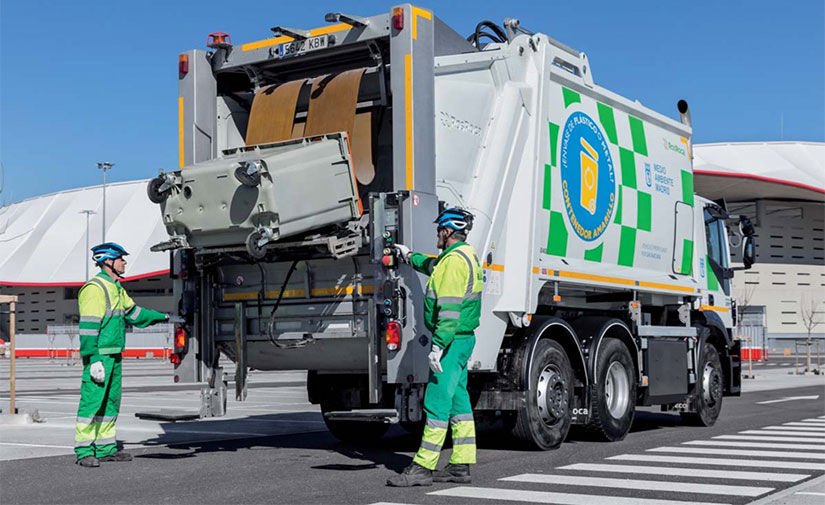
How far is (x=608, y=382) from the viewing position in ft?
36.8

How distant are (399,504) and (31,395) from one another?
16.6 meters

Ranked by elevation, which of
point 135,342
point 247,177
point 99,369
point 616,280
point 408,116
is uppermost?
point 408,116

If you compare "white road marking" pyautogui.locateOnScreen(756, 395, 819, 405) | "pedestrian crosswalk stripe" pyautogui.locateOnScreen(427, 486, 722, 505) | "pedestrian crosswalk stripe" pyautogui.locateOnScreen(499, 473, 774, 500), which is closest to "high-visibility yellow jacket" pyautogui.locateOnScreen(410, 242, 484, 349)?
"pedestrian crosswalk stripe" pyautogui.locateOnScreen(427, 486, 722, 505)

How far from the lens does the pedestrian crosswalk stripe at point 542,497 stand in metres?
6.93

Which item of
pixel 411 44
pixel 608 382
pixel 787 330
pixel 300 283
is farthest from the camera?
pixel 787 330

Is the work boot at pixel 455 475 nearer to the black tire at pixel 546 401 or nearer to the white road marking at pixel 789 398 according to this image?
the black tire at pixel 546 401

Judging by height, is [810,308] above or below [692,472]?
above

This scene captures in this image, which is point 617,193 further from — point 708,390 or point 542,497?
point 542,497

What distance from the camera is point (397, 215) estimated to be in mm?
8633

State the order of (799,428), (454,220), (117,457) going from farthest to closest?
(799,428)
(117,457)
(454,220)

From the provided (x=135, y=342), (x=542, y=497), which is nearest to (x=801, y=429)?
(x=542, y=497)

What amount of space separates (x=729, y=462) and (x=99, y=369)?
215 inches

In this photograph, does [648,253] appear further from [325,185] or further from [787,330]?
[787,330]

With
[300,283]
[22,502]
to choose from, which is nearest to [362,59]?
[300,283]
